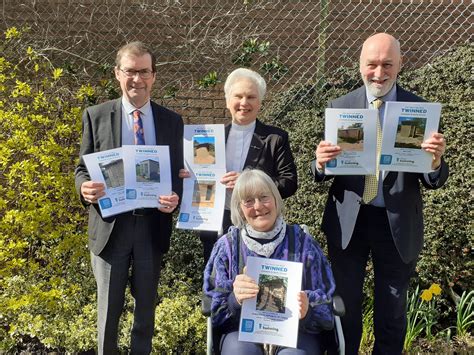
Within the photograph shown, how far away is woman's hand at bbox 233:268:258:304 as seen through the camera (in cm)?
286

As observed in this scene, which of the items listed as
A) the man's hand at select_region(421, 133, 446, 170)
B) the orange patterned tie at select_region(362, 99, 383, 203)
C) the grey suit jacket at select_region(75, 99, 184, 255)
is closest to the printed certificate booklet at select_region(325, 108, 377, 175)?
the orange patterned tie at select_region(362, 99, 383, 203)

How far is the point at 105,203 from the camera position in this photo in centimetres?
329

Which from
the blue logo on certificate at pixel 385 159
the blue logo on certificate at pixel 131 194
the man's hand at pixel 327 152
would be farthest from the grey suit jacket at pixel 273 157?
the blue logo on certificate at pixel 131 194

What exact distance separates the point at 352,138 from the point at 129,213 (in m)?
1.37

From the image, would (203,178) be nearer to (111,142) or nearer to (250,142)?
(250,142)

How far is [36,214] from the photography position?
475 centimetres

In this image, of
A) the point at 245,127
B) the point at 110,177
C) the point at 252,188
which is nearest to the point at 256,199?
the point at 252,188

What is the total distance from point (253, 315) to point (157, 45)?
153 inches

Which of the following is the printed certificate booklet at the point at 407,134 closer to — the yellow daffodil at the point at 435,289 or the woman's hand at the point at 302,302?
the woman's hand at the point at 302,302

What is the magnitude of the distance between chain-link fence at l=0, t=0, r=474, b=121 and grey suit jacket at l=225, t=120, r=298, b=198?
97.9 inches

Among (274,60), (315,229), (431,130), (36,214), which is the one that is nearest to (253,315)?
(431,130)

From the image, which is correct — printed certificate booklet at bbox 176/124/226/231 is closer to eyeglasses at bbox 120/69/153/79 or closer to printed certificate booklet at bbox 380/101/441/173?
eyeglasses at bbox 120/69/153/79

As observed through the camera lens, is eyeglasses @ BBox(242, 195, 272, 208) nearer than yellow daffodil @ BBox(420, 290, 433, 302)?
Yes

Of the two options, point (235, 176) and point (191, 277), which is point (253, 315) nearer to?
point (235, 176)
